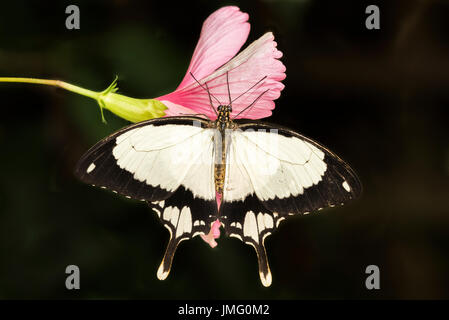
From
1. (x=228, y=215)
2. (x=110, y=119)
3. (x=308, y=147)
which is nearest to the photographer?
(x=308, y=147)

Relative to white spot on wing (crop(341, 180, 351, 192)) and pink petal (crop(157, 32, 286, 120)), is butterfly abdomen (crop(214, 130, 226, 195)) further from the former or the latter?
white spot on wing (crop(341, 180, 351, 192))

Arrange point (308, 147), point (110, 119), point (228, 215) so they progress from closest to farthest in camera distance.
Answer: point (308, 147) < point (228, 215) < point (110, 119)

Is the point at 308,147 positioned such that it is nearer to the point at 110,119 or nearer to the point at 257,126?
the point at 257,126

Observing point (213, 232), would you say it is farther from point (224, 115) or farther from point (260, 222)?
point (224, 115)

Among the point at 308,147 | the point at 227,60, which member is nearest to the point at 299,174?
the point at 308,147

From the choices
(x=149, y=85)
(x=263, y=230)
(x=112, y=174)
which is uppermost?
(x=149, y=85)

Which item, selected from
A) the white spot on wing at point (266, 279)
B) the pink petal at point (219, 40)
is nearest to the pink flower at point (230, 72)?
the pink petal at point (219, 40)

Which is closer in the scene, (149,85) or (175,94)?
(175,94)
